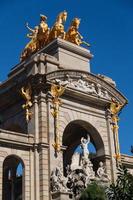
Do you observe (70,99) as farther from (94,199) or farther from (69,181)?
(94,199)

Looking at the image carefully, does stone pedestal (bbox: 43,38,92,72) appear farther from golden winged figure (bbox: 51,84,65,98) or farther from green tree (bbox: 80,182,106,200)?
green tree (bbox: 80,182,106,200)

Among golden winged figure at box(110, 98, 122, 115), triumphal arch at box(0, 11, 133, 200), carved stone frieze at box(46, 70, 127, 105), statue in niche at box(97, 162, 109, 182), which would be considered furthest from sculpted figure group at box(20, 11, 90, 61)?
statue in niche at box(97, 162, 109, 182)

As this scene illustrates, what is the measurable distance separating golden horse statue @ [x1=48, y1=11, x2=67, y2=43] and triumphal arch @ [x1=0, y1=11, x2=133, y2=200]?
29 millimetres

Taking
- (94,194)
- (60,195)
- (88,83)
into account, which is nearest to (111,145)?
(88,83)

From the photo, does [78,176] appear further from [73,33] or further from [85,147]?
[73,33]

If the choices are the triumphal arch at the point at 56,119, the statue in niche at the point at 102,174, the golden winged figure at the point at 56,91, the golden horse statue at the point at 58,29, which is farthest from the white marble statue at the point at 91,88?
the statue in niche at the point at 102,174

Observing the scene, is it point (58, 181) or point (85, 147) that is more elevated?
point (85, 147)

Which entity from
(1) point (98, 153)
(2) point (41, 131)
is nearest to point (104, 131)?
(1) point (98, 153)

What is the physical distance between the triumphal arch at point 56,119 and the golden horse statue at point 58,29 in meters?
0.03

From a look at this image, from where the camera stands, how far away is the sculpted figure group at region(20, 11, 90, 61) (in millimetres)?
41641

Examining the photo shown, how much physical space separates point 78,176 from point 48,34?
14.8 metres

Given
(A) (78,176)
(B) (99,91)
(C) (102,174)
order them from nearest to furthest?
1. (A) (78,176)
2. (C) (102,174)
3. (B) (99,91)

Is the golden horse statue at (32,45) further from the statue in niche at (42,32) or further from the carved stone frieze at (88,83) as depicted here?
the carved stone frieze at (88,83)

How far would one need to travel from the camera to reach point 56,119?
35562 millimetres
